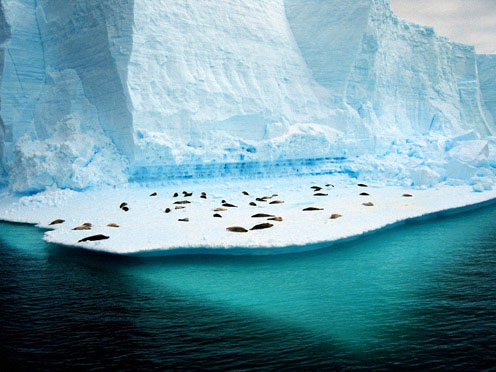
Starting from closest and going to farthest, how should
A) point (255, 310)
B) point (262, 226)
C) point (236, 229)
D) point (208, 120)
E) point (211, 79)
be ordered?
point (255, 310)
point (236, 229)
point (262, 226)
point (208, 120)
point (211, 79)

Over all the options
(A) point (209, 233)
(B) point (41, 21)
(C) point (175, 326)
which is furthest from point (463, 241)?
(B) point (41, 21)

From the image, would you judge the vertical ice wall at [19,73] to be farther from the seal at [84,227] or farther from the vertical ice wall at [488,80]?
the vertical ice wall at [488,80]

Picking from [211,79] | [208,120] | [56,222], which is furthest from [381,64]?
[56,222]

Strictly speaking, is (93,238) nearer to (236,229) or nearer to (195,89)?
(236,229)

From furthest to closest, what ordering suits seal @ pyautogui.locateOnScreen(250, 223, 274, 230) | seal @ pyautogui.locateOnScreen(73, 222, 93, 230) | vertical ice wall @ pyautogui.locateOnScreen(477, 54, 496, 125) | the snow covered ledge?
vertical ice wall @ pyautogui.locateOnScreen(477, 54, 496, 125) → seal @ pyautogui.locateOnScreen(73, 222, 93, 230) → seal @ pyautogui.locateOnScreen(250, 223, 274, 230) → the snow covered ledge

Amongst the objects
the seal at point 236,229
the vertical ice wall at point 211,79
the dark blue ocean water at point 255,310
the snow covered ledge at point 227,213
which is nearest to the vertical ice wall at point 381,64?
the vertical ice wall at point 211,79

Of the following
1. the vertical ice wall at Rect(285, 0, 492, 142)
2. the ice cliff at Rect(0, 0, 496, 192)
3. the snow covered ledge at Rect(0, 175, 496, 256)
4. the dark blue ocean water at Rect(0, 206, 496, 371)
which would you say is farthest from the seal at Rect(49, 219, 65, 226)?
the vertical ice wall at Rect(285, 0, 492, 142)

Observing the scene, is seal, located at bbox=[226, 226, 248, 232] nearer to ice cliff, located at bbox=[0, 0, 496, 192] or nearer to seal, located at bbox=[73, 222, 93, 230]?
seal, located at bbox=[73, 222, 93, 230]
